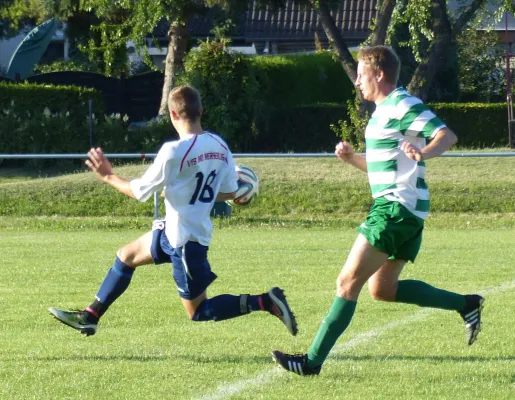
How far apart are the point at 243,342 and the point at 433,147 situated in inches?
87.3

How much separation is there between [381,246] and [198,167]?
125 cm

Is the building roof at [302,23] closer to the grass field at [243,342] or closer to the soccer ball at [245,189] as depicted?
the grass field at [243,342]

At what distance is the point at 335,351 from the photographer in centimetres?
700

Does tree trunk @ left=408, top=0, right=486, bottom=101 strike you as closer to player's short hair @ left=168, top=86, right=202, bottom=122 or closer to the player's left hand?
player's short hair @ left=168, top=86, right=202, bottom=122

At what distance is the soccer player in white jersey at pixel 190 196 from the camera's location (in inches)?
255

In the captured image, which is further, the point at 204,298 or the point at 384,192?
the point at 204,298

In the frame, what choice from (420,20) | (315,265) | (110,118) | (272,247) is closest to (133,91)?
(110,118)

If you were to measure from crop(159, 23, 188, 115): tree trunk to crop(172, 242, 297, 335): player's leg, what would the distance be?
70.4 ft

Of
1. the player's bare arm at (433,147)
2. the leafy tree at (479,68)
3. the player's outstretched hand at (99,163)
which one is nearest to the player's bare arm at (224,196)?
the player's outstretched hand at (99,163)

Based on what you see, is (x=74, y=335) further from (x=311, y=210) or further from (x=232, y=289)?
(x=311, y=210)

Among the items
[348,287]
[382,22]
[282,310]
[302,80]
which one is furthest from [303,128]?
[348,287]

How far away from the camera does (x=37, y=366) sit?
6.55 metres

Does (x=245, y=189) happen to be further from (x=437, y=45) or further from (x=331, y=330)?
(x=437, y=45)

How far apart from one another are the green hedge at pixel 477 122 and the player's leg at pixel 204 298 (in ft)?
74.6
